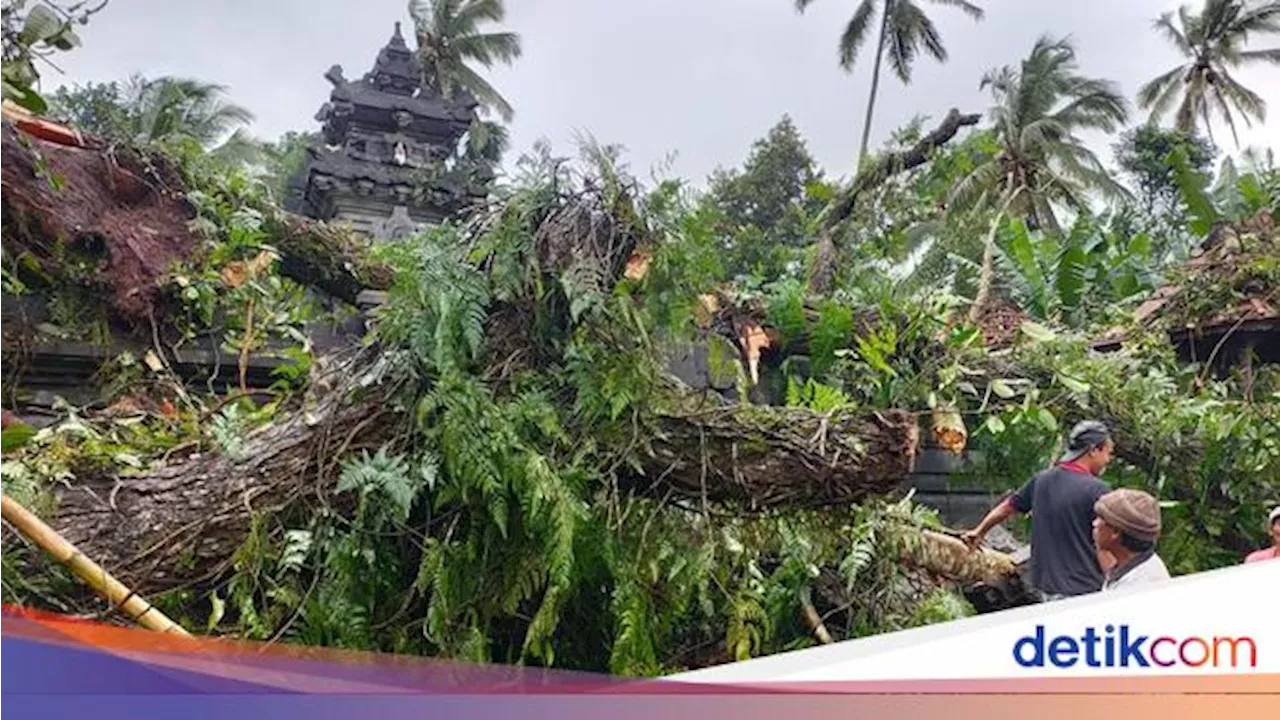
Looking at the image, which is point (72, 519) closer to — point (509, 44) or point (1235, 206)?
point (1235, 206)

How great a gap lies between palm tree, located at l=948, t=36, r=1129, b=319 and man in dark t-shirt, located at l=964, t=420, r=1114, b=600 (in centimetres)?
1652

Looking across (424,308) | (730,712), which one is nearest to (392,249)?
(424,308)

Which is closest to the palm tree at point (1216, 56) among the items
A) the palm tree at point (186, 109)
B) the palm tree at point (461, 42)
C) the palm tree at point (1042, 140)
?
the palm tree at point (1042, 140)

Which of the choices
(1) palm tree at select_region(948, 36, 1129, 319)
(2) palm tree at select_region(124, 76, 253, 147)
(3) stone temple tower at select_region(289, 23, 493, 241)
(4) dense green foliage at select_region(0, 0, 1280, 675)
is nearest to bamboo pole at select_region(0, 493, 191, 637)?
(4) dense green foliage at select_region(0, 0, 1280, 675)

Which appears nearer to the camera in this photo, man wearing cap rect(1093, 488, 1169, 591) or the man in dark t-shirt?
man wearing cap rect(1093, 488, 1169, 591)

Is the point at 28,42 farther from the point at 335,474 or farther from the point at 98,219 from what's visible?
the point at 98,219

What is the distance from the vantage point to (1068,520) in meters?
3.76

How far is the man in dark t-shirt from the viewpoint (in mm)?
3729

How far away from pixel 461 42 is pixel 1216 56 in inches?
870

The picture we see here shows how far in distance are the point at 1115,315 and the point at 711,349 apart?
694cm

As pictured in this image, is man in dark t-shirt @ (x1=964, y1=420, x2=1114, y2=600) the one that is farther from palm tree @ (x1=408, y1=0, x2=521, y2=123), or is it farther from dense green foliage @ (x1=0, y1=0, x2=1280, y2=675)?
palm tree @ (x1=408, y1=0, x2=521, y2=123)

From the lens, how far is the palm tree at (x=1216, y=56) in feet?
86.4

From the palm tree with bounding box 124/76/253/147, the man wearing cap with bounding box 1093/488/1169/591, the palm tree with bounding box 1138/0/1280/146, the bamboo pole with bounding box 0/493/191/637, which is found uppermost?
the palm tree with bounding box 1138/0/1280/146

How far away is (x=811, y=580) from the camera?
382 centimetres
